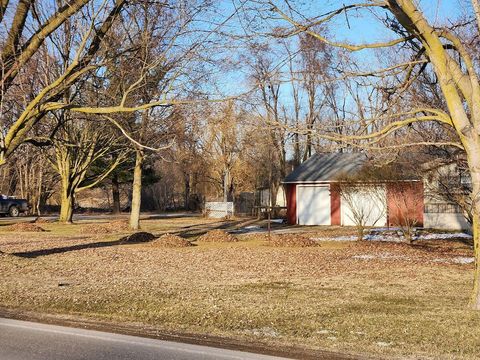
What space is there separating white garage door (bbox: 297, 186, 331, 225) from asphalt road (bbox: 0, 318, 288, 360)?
27.8 meters

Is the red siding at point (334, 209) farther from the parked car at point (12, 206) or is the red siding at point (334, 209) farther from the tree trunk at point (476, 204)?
the parked car at point (12, 206)

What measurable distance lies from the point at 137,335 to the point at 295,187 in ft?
94.8

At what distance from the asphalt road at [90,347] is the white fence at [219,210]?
37.5m

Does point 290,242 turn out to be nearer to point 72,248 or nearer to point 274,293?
point 72,248

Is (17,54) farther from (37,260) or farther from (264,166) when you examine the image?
(264,166)

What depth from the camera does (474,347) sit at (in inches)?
251

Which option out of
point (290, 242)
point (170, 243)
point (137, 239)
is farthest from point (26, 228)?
point (290, 242)

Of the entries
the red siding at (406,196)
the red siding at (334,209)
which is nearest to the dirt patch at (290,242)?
the red siding at (406,196)

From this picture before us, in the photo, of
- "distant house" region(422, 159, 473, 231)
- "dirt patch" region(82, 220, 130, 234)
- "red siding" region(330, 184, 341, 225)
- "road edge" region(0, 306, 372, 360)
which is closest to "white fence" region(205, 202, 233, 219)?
"red siding" region(330, 184, 341, 225)

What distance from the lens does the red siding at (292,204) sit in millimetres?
35406

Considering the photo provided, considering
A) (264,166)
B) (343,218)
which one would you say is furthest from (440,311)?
(264,166)

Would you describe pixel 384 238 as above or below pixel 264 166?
below

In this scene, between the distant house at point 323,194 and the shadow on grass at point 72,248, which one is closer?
the shadow on grass at point 72,248

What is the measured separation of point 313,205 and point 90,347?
29100 mm
